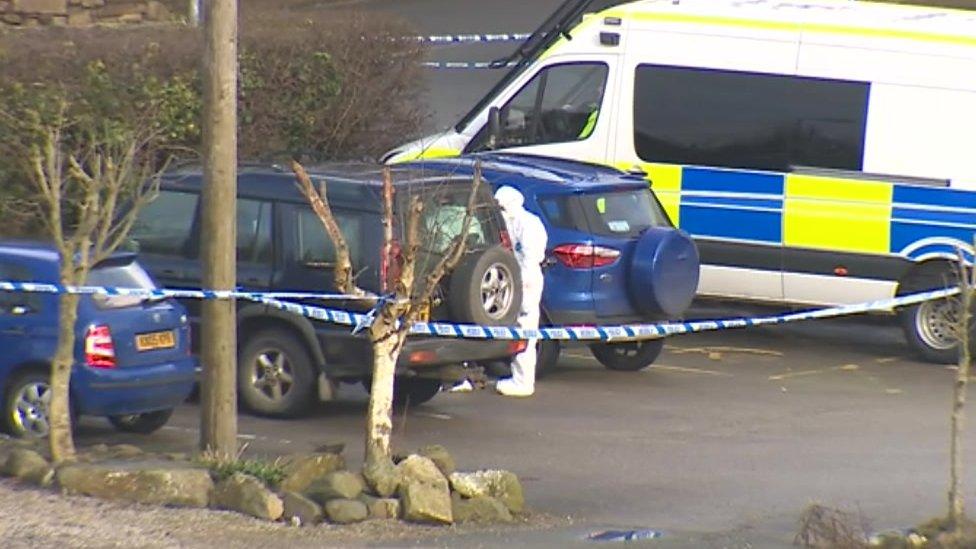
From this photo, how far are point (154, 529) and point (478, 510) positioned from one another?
5.78 ft

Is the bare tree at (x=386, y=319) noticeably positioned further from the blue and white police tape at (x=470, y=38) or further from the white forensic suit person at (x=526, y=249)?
the blue and white police tape at (x=470, y=38)

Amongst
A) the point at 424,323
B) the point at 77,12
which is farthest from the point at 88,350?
the point at 77,12

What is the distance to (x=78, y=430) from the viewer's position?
12422 mm

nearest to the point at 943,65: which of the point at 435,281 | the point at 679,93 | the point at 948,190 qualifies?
the point at 948,190

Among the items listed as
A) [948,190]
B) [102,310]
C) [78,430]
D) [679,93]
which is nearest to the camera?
[102,310]

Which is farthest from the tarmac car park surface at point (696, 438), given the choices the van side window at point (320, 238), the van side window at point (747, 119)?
the van side window at point (747, 119)

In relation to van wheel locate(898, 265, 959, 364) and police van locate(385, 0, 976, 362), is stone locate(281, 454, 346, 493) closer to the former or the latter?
police van locate(385, 0, 976, 362)

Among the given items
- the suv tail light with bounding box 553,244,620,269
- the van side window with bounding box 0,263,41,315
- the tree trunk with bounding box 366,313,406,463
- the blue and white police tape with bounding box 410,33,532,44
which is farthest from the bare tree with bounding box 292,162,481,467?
the blue and white police tape with bounding box 410,33,532,44

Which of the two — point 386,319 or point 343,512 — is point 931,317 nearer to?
point 386,319

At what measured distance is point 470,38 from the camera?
2308 cm

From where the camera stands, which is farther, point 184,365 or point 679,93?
point 679,93

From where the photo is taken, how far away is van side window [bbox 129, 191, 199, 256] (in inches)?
531

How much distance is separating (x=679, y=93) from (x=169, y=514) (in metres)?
9.20

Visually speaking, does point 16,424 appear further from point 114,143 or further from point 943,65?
point 943,65
